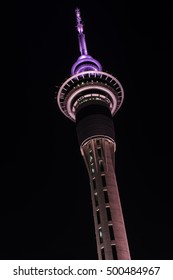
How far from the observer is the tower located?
219 feet

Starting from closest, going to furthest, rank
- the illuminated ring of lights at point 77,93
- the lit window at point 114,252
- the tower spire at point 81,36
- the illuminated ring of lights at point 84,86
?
the lit window at point 114,252
the illuminated ring of lights at point 77,93
the illuminated ring of lights at point 84,86
the tower spire at point 81,36

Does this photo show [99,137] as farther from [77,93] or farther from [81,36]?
[81,36]

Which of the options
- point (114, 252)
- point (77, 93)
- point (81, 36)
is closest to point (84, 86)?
point (77, 93)

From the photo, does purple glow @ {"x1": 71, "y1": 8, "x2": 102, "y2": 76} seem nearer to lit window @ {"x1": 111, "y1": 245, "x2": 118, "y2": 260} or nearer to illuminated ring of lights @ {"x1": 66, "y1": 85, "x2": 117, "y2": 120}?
illuminated ring of lights @ {"x1": 66, "y1": 85, "x2": 117, "y2": 120}

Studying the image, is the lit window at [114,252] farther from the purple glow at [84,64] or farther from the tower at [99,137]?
the purple glow at [84,64]

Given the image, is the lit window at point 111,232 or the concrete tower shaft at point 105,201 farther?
the lit window at point 111,232

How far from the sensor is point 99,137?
79.1m

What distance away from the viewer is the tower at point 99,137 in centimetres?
6675

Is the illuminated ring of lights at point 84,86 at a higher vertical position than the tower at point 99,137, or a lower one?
higher

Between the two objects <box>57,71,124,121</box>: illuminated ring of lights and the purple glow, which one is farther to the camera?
the purple glow

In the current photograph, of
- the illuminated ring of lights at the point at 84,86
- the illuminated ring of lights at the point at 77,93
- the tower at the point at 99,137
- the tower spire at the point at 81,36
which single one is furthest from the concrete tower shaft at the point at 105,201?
the tower spire at the point at 81,36

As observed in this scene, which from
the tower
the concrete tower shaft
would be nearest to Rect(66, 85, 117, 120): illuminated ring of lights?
the tower

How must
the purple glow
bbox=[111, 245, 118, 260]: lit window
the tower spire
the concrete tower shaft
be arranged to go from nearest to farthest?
bbox=[111, 245, 118, 260]: lit window < the concrete tower shaft < the purple glow < the tower spire
